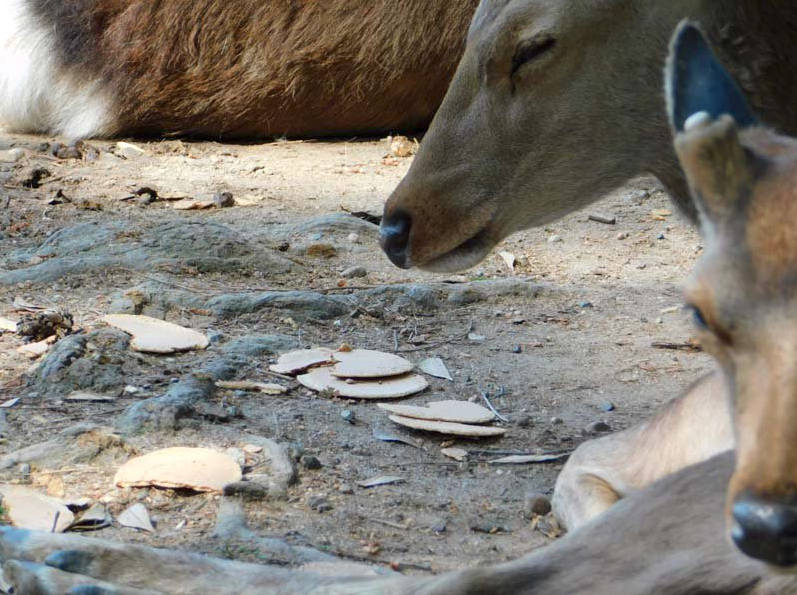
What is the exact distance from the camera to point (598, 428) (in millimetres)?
3926

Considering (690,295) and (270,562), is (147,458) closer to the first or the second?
(270,562)

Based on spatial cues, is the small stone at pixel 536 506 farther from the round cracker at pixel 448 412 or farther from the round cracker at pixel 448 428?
the round cracker at pixel 448 412

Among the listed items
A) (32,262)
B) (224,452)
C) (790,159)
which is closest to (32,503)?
(224,452)

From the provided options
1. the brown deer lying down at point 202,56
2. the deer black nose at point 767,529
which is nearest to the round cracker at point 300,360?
the deer black nose at point 767,529

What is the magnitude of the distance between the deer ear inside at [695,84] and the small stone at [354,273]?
3.06 metres

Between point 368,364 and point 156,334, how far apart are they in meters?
0.77

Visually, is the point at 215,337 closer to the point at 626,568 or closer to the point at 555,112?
the point at 555,112

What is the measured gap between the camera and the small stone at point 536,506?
3.33 meters

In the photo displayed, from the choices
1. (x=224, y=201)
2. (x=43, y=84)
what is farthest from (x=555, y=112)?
(x=43, y=84)

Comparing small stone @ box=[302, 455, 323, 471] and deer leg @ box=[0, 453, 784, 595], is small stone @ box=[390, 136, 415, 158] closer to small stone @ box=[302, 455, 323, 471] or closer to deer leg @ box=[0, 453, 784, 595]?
small stone @ box=[302, 455, 323, 471]

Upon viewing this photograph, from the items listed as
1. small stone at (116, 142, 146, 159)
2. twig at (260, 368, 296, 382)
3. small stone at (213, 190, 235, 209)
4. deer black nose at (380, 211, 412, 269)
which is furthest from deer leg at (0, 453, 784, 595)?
small stone at (116, 142, 146, 159)

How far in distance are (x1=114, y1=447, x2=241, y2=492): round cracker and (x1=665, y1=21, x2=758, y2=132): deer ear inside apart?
157 centimetres

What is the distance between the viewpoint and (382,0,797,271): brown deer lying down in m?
3.85

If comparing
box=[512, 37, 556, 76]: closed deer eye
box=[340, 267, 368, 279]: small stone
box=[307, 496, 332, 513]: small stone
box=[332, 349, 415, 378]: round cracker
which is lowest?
box=[307, 496, 332, 513]: small stone
